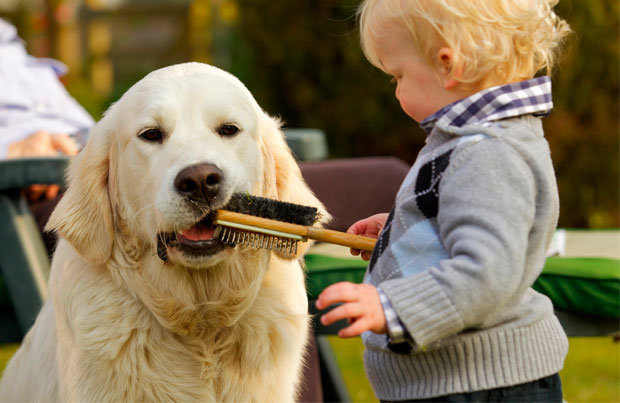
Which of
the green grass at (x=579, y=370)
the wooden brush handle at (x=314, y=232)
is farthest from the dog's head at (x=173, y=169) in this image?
→ the green grass at (x=579, y=370)

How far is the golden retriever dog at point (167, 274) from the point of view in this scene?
2236 millimetres

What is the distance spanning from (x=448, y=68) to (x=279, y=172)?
0.84 metres

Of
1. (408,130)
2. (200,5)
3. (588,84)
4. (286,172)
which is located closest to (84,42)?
(200,5)

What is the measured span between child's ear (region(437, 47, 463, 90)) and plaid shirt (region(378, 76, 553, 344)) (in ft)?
0.19

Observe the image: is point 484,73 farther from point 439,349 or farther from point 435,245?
point 439,349

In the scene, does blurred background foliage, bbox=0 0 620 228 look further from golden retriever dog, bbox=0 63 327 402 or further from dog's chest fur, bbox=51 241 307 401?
dog's chest fur, bbox=51 241 307 401

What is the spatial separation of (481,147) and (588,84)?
204 inches

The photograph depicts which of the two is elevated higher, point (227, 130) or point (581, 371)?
point (227, 130)

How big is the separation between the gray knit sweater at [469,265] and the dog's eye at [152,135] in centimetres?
77

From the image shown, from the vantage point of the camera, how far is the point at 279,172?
2533 mm

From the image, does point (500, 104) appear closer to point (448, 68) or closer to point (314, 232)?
point (448, 68)

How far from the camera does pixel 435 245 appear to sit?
172 cm

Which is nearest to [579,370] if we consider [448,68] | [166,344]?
[166,344]

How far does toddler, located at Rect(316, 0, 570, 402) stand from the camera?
161 cm
